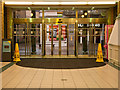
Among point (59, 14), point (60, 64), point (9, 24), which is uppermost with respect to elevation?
point (59, 14)

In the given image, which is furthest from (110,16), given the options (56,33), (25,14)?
(25,14)

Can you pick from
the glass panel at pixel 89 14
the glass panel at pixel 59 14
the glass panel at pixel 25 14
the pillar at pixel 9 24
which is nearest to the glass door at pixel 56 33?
the glass panel at pixel 59 14

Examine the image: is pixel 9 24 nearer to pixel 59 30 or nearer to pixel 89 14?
pixel 59 30

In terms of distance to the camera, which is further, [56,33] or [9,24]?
[56,33]

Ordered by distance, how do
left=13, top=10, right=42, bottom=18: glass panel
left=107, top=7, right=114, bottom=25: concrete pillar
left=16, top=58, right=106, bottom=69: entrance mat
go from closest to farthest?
left=16, top=58, right=106, bottom=69: entrance mat, left=107, top=7, right=114, bottom=25: concrete pillar, left=13, top=10, right=42, bottom=18: glass panel

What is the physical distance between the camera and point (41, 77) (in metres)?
6.95

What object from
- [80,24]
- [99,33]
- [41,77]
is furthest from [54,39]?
[41,77]

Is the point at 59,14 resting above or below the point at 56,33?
above

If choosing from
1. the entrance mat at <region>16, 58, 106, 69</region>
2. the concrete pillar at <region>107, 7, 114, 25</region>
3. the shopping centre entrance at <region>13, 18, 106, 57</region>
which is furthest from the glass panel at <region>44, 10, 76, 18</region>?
the entrance mat at <region>16, 58, 106, 69</region>

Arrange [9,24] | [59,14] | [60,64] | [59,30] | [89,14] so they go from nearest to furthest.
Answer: [60,64] → [9,24] → [59,30] → [59,14] → [89,14]

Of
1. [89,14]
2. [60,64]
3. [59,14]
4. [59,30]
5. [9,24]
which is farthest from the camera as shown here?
[89,14]

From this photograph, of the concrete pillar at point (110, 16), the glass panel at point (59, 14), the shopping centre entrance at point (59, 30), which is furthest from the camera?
the glass panel at point (59, 14)

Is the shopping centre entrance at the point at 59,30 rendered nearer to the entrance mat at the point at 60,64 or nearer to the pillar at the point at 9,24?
the pillar at the point at 9,24

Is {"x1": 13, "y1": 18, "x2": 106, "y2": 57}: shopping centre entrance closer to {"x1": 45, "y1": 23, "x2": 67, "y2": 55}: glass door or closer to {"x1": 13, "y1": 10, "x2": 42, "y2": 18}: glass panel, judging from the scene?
{"x1": 45, "y1": 23, "x2": 67, "y2": 55}: glass door
